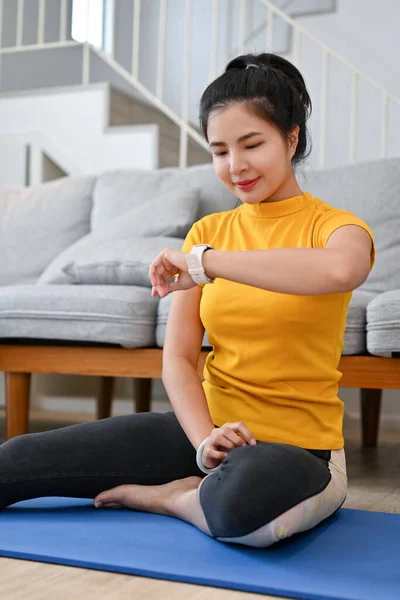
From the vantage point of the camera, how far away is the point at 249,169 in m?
1.36

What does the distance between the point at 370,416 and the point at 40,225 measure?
4.74ft

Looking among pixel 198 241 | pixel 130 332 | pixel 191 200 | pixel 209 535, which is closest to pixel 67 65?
pixel 191 200

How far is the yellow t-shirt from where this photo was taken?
137 cm

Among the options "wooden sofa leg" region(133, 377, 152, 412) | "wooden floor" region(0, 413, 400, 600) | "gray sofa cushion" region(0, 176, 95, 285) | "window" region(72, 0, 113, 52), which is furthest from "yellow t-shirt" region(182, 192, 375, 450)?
"window" region(72, 0, 113, 52)

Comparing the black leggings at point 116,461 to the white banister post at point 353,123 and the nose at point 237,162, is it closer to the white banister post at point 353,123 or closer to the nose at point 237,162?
the nose at point 237,162

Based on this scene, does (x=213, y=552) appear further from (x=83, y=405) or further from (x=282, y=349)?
(x=83, y=405)

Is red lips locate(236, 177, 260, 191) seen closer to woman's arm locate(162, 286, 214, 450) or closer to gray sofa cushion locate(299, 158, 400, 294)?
woman's arm locate(162, 286, 214, 450)

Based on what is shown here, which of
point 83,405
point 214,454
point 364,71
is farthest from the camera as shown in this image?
point 364,71

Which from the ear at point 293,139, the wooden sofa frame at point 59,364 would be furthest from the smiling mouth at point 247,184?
the wooden sofa frame at point 59,364

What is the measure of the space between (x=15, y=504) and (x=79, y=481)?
7.0 inches

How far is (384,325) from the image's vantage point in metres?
1.90

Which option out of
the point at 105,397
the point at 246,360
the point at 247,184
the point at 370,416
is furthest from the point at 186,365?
the point at 105,397

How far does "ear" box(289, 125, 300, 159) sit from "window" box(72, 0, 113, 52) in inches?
155

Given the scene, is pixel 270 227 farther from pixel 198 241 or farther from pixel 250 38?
pixel 250 38
